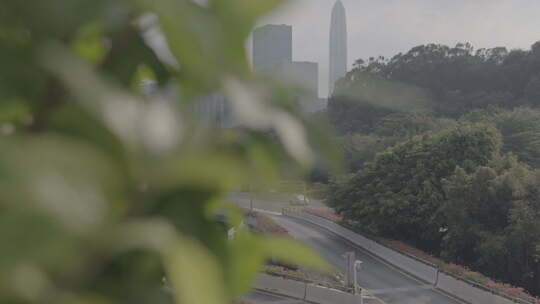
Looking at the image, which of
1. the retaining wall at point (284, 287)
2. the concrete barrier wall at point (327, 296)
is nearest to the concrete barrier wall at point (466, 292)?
the concrete barrier wall at point (327, 296)

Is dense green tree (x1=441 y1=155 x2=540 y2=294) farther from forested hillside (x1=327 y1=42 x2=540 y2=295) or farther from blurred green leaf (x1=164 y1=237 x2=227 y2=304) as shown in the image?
blurred green leaf (x1=164 y1=237 x2=227 y2=304)

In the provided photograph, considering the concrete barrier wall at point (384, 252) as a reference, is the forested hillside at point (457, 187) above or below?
above

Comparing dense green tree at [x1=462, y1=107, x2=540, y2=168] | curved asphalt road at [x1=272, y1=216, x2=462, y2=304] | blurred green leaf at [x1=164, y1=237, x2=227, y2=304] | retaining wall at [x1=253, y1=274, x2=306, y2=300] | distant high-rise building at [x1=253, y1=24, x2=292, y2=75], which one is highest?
distant high-rise building at [x1=253, y1=24, x2=292, y2=75]

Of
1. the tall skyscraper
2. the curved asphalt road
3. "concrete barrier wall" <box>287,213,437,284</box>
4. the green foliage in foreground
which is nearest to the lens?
the green foliage in foreground

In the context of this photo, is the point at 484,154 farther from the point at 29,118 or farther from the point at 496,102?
the point at 29,118

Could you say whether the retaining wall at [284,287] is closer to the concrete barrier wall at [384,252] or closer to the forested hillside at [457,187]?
the forested hillside at [457,187]

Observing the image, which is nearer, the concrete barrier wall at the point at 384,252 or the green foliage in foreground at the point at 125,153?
the green foliage in foreground at the point at 125,153

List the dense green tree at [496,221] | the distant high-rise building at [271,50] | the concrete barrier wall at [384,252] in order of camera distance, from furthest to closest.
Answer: the concrete barrier wall at [384,252] → the dense green tree at [496,221] → the distant high-rise building at [271,50]

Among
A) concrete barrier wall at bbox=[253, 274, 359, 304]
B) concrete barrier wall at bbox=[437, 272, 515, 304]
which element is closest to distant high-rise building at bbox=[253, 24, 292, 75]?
concrete barrier wall at bbox=[253, 274, 359, 304]
